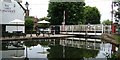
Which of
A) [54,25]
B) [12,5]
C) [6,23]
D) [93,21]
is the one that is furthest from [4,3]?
[93,21]

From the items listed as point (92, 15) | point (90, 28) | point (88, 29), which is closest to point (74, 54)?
point (90, 28)

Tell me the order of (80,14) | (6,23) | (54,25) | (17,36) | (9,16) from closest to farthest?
(17,36) → (6,23) → (9,16) → (54,25) → (80,14)

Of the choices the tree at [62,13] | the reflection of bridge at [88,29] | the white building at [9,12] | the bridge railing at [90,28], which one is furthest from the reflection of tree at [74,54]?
the tree at [62,13]

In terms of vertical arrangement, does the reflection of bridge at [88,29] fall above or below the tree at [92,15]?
below

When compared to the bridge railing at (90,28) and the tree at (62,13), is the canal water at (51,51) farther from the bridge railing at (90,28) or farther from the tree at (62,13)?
the tree at (62,13)

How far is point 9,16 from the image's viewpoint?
29.0 metres

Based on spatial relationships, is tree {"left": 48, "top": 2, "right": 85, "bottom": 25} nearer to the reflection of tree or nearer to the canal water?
the canal water

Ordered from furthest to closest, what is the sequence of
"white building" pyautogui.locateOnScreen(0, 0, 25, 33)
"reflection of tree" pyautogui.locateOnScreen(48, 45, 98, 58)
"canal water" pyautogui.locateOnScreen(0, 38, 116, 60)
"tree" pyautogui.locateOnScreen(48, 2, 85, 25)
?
1. "tree" pyautogui.locateOnScreen(48, 2, 85, 25)
2. "white building" pyautogui.locateOnScreen(0, 0, 25, 33)
3. "reflection of tree" pyautogui.locateOnScreen(48, 45, 98, 58)
4. "canal water" pyautogui.locateOnScreen(0, 38, 116, 60)

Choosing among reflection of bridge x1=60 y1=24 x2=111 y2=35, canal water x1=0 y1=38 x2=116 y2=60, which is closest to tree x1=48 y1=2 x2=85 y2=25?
reflection of bridge x1=60 y1=24 x2=111 y2=35

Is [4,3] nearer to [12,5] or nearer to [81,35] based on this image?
[12,5]

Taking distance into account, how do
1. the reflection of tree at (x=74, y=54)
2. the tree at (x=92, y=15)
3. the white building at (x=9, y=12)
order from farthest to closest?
the tree at (x=92, y=15), the white building at (x=9, y=12), the reflection of tree at (x=74, y=54)

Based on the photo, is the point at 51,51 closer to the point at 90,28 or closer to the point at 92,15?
the point at 90,28

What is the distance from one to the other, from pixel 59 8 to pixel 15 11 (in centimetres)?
841

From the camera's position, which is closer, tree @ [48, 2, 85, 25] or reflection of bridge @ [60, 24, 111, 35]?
reflection of bridge @ [60, 24, 111, 35]
